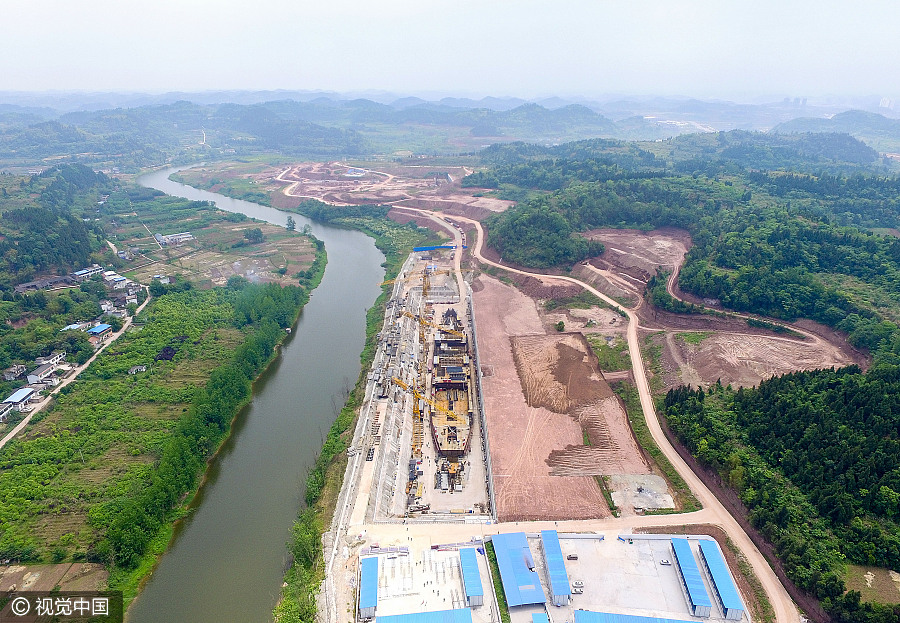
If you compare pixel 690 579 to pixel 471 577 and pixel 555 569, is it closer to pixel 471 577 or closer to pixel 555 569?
pixel 555 569

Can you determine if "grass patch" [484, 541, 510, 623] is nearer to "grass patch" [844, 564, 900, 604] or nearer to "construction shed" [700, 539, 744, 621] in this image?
"construction shed" [700, 539, 744, 621]

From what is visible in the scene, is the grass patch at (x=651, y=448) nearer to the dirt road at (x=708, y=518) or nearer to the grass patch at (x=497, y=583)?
the dirt road at (x=708, y=518)

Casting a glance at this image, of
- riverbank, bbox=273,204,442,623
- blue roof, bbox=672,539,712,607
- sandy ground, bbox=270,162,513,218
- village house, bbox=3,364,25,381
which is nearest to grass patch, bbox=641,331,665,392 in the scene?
blue roof, bbox=672,539,712,607

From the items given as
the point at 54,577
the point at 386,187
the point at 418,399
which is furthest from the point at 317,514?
the point at 386,187

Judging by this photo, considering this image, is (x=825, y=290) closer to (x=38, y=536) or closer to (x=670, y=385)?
(x=670, y=385)

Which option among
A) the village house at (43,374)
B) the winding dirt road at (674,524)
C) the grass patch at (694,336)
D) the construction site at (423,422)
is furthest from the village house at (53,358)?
the grass patch at (694,336)
